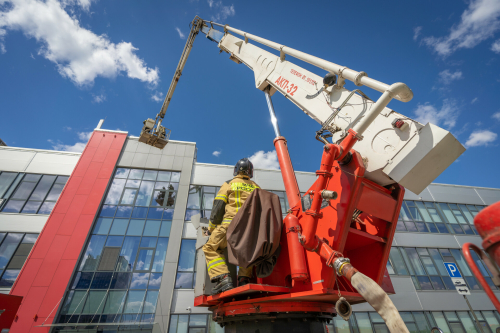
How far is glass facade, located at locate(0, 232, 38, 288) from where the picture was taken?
12.0 metres

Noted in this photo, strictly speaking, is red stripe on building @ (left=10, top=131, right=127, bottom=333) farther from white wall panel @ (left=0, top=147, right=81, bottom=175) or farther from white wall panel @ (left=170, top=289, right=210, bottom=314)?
white wall panel @ (left=170, top=289, right=210, bottom=314)

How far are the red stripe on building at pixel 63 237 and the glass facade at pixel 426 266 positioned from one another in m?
18.2

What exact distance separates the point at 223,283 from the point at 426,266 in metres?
17.7

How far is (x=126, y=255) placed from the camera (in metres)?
13.0

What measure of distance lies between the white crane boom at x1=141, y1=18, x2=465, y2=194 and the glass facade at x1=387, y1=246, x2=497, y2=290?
48.0ft

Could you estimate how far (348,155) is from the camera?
123 inches

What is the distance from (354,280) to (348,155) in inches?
60.3

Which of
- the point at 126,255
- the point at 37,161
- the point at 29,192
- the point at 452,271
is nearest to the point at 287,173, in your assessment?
the point at 452,271

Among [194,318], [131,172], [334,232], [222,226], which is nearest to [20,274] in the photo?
[131,172]

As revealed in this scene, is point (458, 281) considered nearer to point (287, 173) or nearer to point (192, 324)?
point (287, 173)

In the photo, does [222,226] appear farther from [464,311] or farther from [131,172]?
[464,311]

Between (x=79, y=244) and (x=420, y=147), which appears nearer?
(x=420, y=147)

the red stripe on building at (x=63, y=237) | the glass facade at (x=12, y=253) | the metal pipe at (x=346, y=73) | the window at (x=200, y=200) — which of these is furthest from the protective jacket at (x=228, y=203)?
the glass facade at (x=12, y=253)

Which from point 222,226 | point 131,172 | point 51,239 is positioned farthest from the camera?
point 131,172
